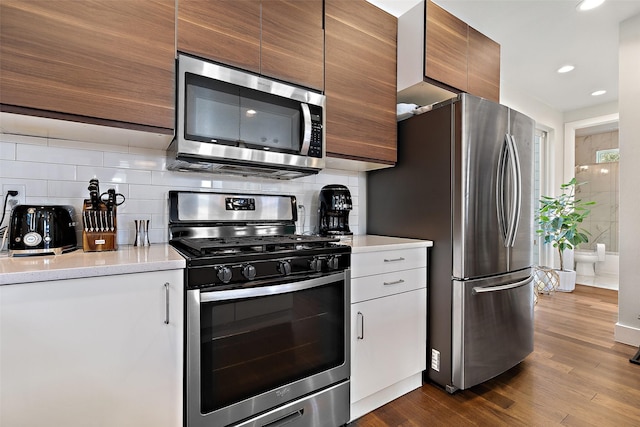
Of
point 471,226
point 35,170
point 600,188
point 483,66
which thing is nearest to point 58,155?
point 35,170

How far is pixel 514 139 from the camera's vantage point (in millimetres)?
2029

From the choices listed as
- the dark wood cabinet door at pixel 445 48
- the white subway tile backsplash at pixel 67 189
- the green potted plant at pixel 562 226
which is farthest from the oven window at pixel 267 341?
the green potted plant at pixel 562 226

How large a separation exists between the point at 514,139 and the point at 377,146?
2.94 ft

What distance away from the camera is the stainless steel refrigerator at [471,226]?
1.81m

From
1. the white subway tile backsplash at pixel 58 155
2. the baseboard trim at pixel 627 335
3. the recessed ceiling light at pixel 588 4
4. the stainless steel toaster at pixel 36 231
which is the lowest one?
the baseboard trim at pixel 627 335

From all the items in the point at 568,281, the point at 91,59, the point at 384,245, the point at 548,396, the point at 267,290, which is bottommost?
the point at 548,396

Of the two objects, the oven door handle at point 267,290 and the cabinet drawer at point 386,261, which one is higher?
the cabinet drawer at point 386,261

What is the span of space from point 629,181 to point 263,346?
3.31 metres

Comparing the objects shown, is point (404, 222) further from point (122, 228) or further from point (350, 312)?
point (122, 228)

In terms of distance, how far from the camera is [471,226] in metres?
1.83

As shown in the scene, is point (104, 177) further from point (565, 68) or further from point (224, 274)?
point (565, 68)

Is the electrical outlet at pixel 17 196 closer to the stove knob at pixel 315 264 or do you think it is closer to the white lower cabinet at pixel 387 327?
the stove knob at pixel 315 264

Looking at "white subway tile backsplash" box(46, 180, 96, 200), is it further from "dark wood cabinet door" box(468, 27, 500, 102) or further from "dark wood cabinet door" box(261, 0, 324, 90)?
"dark wood cabinet door" box(468, 27, 500, 102)

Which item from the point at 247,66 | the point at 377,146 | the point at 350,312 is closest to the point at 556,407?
the point at 350,312
